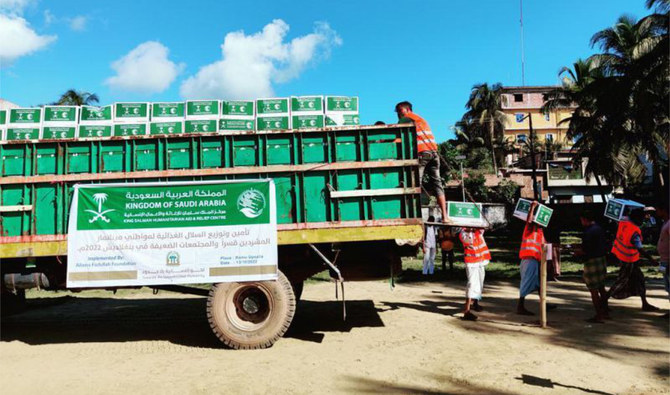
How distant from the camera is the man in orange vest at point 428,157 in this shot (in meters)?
5.66

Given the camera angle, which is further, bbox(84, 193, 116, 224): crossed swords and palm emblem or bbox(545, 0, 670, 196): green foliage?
bbox(545, 0, 670, 196): green foliage

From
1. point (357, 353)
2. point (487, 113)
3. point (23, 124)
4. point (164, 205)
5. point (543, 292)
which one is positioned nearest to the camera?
point (357, 353)

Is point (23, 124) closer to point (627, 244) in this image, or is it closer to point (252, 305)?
point (252, 305)

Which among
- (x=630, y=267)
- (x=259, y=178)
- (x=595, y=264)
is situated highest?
(x=259, y=178)

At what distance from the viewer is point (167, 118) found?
5656 millimetres

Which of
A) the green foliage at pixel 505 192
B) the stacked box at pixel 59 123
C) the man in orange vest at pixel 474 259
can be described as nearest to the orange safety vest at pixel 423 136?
the man in orange vest at pixel 474 259

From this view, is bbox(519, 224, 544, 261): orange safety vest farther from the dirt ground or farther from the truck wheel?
the truck wheel

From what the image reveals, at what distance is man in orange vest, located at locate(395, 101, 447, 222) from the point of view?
566cm

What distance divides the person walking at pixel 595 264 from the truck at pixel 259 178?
2919mm

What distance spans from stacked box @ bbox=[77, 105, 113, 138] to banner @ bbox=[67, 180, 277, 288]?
2.38 feet

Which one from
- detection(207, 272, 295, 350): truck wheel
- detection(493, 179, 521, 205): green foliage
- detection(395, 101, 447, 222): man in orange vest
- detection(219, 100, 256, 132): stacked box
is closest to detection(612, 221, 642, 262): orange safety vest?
detection(395, 101, 447, 222): man in orange vest

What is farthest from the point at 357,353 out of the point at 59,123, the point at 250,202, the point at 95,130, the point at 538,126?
the point at 538,126

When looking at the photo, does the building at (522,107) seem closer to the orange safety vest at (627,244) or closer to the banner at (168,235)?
the orange safety vest at (627,244)

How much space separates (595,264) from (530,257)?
0.90 meters
